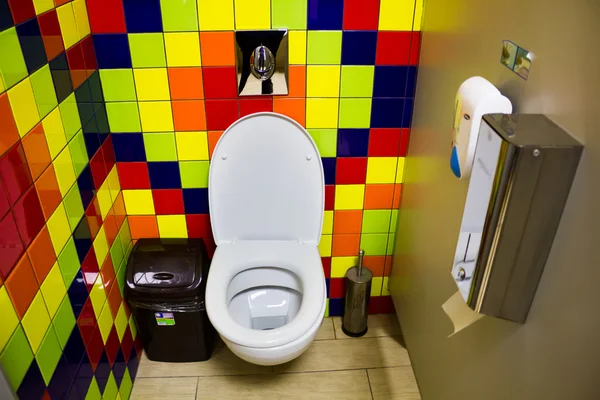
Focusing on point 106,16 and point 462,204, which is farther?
point 106,16

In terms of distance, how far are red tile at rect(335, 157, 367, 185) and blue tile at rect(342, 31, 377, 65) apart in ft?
1.12

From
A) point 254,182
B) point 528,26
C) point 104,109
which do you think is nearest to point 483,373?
point 528,26

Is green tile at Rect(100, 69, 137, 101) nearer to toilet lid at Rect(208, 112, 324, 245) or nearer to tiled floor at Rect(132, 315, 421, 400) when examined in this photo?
toilet lid at Rect(208, 112, 324, 245)

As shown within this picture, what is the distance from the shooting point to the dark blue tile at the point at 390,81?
5.41 feet

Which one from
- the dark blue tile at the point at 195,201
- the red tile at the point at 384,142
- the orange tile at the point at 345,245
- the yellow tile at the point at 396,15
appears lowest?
the orange tile at the point at 345,245

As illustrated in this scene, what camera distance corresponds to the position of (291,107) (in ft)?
5.54

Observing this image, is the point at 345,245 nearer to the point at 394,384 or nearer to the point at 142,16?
the point at 394,384

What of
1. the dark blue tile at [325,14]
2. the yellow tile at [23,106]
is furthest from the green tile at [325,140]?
the yellow tile at [23,106]

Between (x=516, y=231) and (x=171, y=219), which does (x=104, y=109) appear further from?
(x=516, y=231)

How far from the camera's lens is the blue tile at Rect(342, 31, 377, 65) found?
159 centimetres

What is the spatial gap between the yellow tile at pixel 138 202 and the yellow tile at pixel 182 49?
0.48 metres

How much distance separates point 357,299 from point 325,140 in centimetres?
64

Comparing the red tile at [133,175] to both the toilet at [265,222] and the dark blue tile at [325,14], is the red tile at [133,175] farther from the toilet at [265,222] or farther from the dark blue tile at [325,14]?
the dark blue tile at [325,14]

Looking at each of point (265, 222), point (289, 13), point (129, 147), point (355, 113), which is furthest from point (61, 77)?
point (355, 113)
